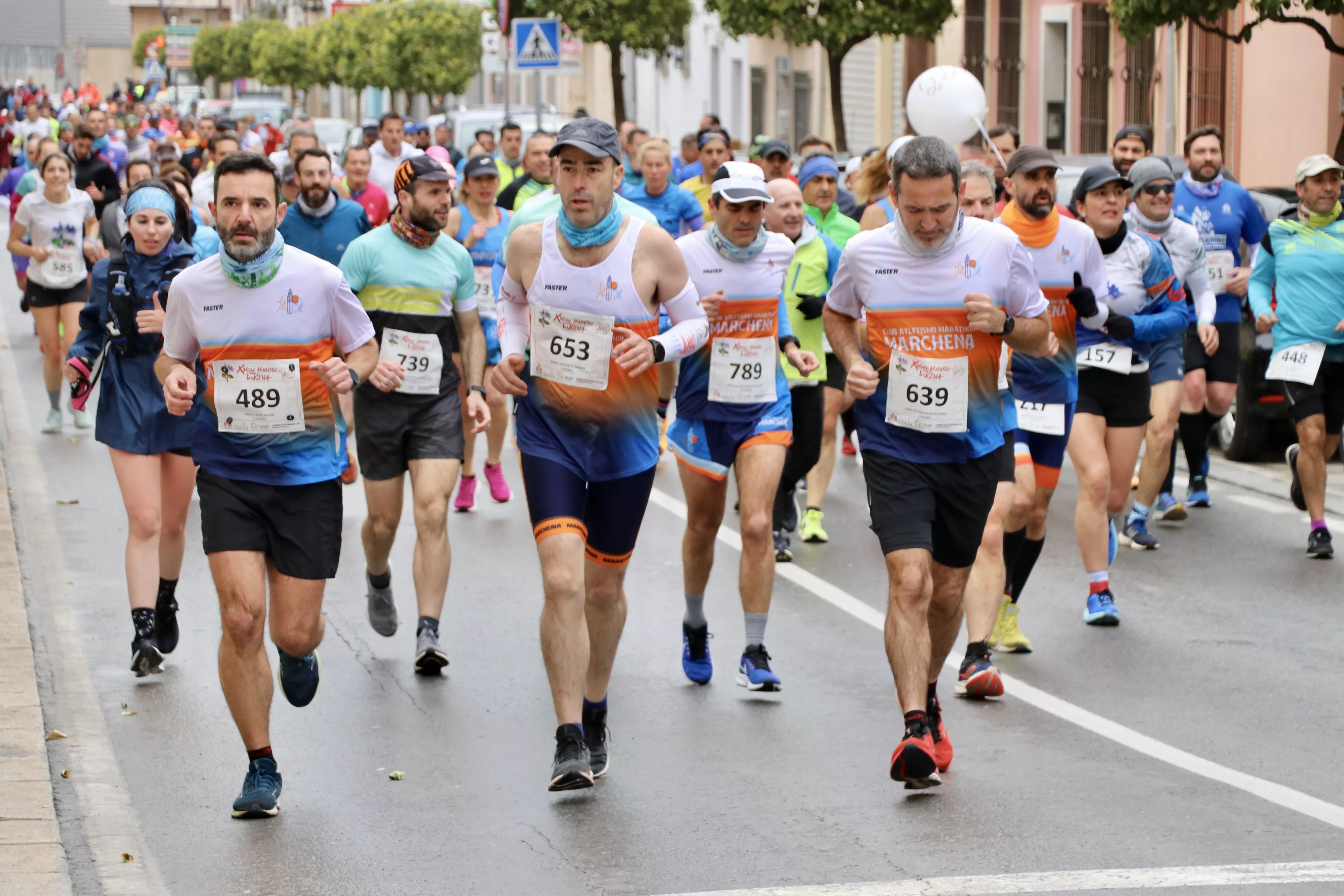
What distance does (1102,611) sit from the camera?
997 centimetres

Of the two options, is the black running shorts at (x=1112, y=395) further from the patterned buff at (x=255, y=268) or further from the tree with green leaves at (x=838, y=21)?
the tree with green leaves at (x=838, y=21)

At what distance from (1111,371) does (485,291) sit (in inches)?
185

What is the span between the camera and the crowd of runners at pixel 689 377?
22.8ft

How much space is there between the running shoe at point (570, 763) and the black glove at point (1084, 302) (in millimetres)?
2758

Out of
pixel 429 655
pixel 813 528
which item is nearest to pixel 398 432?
pixel 429 655

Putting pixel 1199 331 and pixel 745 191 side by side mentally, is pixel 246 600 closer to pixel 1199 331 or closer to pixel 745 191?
pixel 745 191

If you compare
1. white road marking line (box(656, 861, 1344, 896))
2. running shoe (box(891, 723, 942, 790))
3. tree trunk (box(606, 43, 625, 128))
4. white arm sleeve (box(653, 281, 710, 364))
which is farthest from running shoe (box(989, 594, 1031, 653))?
tree trunk (box(606, 43, 625, 128))

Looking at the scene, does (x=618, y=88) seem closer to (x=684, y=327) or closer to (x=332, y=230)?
(x=332, y=230)

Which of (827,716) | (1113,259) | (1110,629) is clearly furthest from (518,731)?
(1113,259)

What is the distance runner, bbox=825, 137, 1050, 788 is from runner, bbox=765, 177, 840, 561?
92.6 inches

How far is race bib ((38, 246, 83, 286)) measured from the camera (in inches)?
637

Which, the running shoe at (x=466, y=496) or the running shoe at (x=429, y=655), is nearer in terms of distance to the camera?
the running shoe at (x=429, y=655)

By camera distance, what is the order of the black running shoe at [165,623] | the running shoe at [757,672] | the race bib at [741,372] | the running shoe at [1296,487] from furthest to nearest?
the running shoe at [1296,487] < the black running shoe at [165,623] < the race bib at [741,372] < the running shoe at [757,672]

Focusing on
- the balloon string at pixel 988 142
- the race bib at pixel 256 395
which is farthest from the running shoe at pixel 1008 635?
the race bib at pixel 256 395
